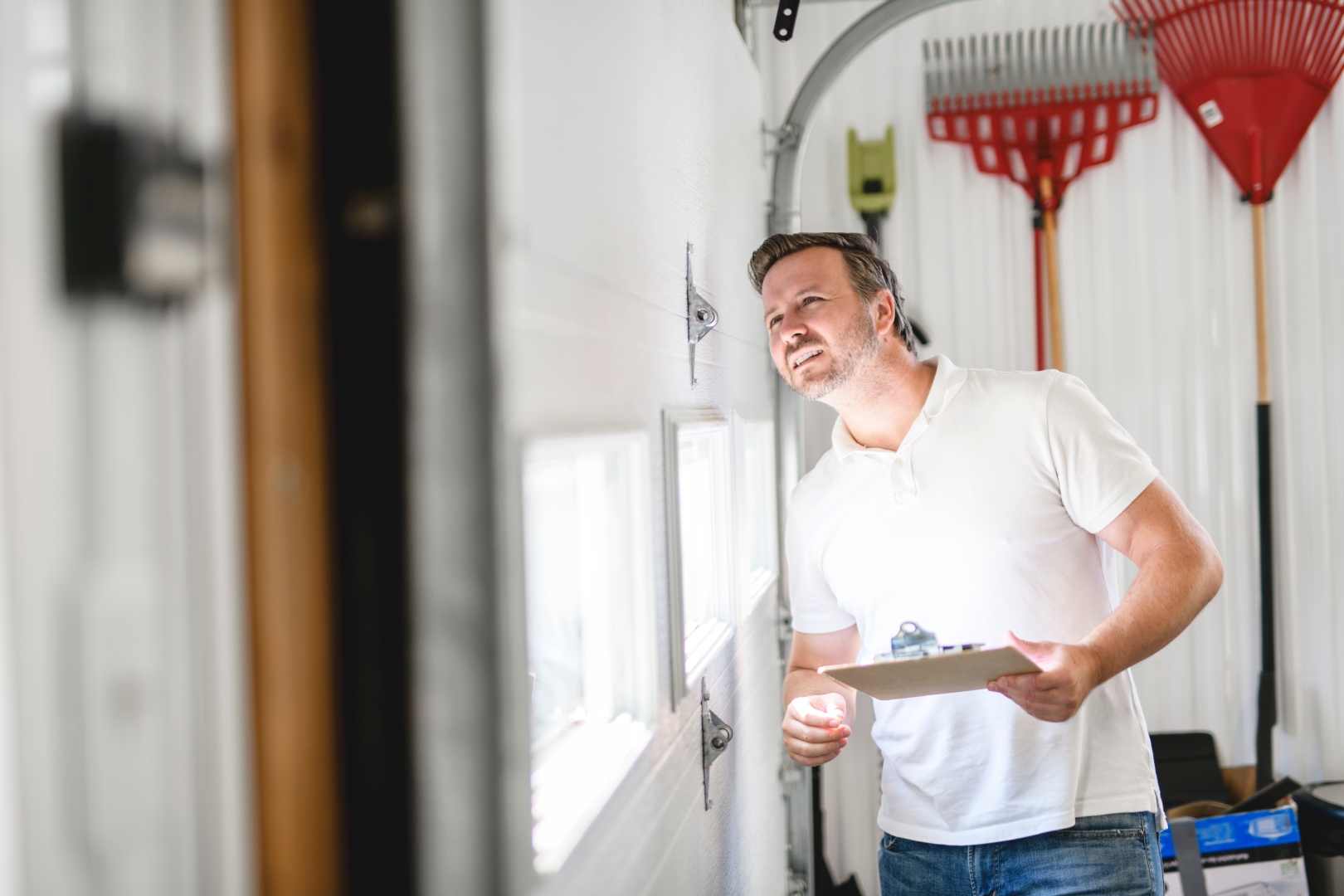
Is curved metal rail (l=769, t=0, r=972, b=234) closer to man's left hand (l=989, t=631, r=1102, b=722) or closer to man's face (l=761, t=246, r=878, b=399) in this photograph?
man's face (l=761, t=246, r=878, b=399)

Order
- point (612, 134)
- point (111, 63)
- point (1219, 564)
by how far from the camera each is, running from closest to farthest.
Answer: point (111, 63) < point (612, 134) < point (1219, 564)

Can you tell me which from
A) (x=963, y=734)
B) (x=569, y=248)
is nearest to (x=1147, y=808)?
(x=963, y=734)

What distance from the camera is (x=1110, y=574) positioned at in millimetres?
1728

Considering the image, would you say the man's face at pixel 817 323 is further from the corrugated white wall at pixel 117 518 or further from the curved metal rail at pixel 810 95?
the corrugated white wall at pixel 117 518

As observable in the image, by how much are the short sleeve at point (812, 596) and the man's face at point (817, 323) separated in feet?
1.06

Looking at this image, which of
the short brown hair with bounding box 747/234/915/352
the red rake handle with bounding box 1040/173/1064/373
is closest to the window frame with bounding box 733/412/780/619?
the short brown hair with bounding box 747/234/915/352

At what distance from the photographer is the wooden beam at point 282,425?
0.62m

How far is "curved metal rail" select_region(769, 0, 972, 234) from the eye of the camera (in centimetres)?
201

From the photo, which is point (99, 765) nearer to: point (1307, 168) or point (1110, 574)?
point (1110, 574)

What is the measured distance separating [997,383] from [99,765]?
5.01ft

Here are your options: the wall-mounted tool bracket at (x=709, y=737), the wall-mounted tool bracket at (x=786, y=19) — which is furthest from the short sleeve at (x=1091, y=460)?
the wall-mounted tool bracket at (x=786, y=19)

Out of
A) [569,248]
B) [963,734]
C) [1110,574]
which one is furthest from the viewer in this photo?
[1110,574]

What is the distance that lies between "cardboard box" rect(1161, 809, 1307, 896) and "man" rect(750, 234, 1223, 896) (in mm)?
963

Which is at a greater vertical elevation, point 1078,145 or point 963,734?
point 1078,145
